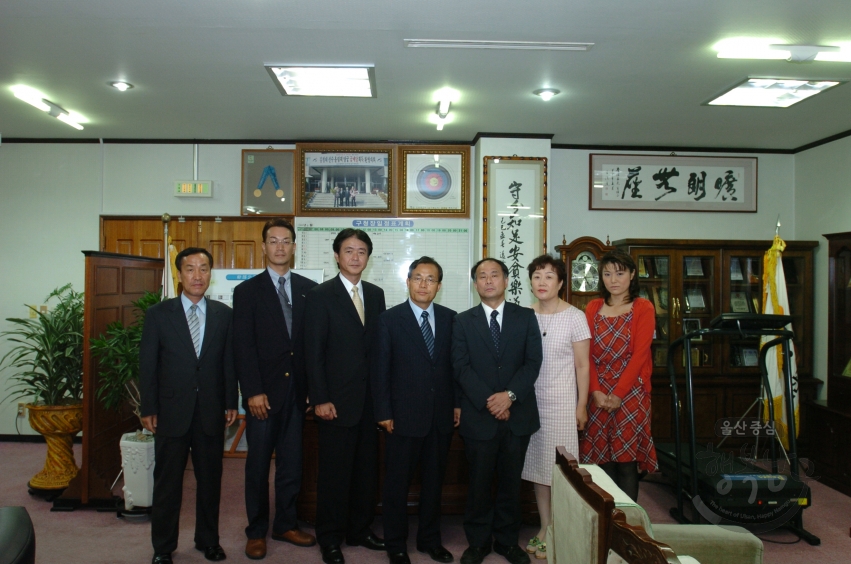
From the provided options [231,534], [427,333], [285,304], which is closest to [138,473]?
[231,534]

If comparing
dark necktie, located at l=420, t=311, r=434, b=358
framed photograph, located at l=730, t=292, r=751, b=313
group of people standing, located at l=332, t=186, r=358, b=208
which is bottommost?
dark necktie, located at l=420, t=311, r=434, b=358

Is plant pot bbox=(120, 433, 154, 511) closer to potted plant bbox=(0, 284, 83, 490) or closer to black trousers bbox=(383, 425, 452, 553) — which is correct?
potted plant bbox=(0, 284, 83, 490)

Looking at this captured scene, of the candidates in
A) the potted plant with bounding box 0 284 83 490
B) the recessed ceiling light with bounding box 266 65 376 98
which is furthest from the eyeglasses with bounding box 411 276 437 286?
the potted plant with bounding box 0 284 83 490

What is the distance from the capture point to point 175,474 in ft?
8.32

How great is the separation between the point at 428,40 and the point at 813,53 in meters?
1.93

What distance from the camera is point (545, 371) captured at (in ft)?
8.59

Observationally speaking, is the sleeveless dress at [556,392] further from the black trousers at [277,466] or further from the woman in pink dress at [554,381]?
the black trousers at [277,466]

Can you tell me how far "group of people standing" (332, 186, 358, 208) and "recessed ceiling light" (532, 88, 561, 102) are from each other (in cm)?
183

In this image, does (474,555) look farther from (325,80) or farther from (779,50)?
(779,50)

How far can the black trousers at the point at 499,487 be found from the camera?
2.50 metres

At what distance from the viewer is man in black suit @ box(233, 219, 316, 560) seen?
2600 millimetres

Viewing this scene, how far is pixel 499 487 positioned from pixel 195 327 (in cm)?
159

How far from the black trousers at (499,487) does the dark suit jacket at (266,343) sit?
89cm

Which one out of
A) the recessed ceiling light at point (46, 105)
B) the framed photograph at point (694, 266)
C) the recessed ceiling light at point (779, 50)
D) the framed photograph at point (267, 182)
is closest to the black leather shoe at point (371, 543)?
the framed photograph at point (267, 182)
